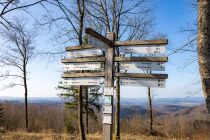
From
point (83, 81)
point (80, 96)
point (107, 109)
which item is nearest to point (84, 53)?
point (83, 81)

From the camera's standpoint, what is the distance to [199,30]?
4.93 meters

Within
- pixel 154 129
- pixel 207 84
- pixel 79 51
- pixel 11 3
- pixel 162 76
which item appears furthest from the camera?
pixel 154 129

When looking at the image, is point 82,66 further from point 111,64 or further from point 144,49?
point 144,49

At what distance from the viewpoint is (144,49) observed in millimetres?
5758

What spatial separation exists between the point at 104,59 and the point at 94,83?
1.70 feet

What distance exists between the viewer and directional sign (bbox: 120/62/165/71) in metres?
5.61

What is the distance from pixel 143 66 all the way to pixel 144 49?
1.04 ft

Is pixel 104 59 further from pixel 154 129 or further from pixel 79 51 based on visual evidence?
pixel 154 129

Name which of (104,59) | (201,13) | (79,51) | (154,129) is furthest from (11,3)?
(154,129)

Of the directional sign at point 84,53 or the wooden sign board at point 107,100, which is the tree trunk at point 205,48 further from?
the directional sign at point 84,53

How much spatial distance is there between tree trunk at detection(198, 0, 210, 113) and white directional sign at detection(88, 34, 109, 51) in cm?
177

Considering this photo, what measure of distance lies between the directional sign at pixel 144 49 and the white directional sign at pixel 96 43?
339 mm

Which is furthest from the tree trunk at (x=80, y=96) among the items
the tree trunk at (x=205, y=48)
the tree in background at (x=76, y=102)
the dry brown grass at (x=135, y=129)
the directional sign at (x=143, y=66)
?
the tree in background at (x=76, y=102)

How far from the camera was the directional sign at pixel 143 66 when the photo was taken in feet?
18.4
